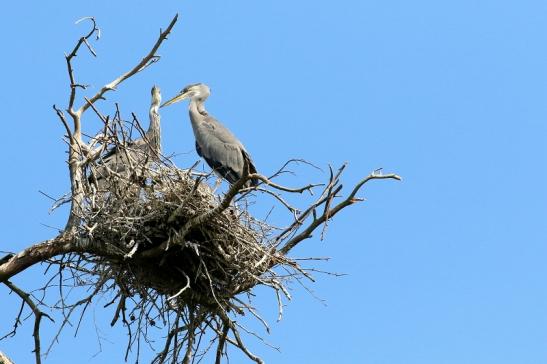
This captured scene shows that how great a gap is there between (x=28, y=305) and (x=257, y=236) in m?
1.56

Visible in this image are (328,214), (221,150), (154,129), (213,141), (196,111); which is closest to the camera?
(328,214)

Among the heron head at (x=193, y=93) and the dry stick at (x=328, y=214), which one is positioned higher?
the heron head at (x=193, y=93)

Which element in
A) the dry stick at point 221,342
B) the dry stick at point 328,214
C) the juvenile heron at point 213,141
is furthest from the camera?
the juvenile heron at point 213,141

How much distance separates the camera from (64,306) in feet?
21.0

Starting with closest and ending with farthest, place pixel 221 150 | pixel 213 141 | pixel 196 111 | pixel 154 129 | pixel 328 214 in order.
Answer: pixel 328 214
pixel 154 129
pixel 221 150
pixel 213 141
pixel 196 111

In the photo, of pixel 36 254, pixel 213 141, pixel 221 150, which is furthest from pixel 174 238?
pixel 213 141

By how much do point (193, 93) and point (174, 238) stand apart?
173 inches

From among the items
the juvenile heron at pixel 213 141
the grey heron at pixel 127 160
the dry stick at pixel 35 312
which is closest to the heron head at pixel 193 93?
the juvenile heron at pixel 213 141

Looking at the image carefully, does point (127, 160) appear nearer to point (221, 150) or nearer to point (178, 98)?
point (221, 150)

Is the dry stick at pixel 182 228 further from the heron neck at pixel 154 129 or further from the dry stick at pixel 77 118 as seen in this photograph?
the heron neck at pixel 154 129

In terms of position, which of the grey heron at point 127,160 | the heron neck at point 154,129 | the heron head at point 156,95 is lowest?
the grey heron at point 127,160

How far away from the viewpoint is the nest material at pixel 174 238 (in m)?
6.17

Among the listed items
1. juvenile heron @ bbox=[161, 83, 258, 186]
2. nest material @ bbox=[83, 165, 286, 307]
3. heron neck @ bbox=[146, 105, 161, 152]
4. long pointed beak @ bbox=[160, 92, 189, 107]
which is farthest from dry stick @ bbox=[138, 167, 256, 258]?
long pointed beak @ bbox=[160, 92, 189, 107]

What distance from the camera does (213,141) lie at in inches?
384
